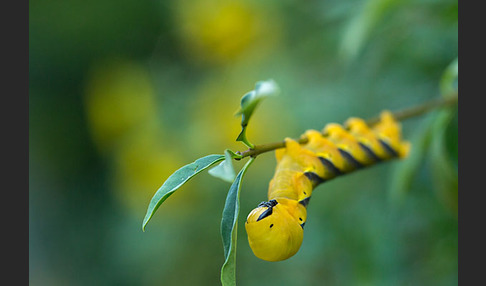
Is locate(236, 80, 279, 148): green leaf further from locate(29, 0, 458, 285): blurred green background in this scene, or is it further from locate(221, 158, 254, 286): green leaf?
locate(29, 0, 458, 285): blurred green background

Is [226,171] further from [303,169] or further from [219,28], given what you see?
[219,28]

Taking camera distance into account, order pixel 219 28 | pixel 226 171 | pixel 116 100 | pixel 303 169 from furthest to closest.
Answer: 1. pixel 116 100
2. pixel 219 28
3. pixel 303 169
4. pixel 226 171

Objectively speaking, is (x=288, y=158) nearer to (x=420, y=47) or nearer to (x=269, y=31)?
(x=420, y=47)

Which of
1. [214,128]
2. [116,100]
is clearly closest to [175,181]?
[214,128]

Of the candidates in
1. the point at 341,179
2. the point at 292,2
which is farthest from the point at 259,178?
the point at 292,2

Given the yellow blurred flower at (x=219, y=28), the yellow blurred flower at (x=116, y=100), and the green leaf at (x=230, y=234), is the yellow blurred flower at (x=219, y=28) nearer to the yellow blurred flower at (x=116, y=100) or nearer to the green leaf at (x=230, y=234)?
the yellow blurred flower at (x=116, y=100)

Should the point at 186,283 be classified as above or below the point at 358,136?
below
